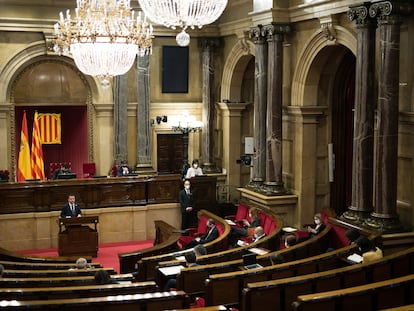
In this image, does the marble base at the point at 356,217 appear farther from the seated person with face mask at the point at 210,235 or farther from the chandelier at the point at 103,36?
the chandelier at the point at 103,36

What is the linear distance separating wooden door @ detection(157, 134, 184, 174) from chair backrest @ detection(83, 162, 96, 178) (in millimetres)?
1816

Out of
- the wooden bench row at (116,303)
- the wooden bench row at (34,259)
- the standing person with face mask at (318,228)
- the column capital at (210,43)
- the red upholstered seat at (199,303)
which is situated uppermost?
the column capital at (210,43)

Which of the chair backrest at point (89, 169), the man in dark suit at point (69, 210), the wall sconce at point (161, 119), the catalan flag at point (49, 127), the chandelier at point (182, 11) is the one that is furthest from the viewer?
the catalan flag at point (49, 127)

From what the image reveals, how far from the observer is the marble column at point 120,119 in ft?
56.4

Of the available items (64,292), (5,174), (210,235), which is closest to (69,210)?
(5,174)

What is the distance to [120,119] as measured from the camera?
17250 mm

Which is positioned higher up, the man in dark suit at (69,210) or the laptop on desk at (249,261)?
→ the man in dark suit at (69,210)

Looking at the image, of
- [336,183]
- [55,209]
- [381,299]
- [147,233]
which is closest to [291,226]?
[336,183]

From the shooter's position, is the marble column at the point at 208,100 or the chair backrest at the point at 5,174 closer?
the chair backrest at the point at 5,174

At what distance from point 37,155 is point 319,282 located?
11.1 meters

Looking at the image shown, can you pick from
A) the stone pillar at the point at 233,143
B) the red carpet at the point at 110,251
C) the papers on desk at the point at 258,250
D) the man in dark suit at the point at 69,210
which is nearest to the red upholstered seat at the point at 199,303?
the papers on desk at the point at 258,250

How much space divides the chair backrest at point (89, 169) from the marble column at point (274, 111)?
5.12 metres

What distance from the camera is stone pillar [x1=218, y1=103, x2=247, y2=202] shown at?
17281mm

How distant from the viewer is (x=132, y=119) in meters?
17.6
